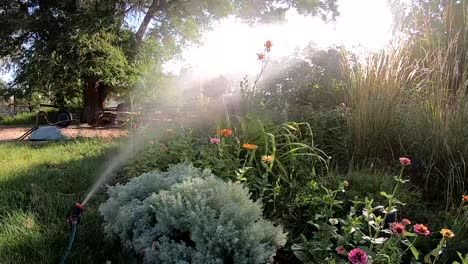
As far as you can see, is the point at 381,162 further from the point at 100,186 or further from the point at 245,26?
the point at 245,26

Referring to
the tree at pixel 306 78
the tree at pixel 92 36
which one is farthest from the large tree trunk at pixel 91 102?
the tree at pixel 306 78

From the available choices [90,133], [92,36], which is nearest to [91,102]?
[92,36]

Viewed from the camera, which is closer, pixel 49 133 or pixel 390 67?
pixel 390 67

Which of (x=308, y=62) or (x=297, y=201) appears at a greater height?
(x=308, y=62)

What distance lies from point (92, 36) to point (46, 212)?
34.3 feet

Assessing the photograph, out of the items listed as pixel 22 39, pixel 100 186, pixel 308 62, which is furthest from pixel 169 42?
pixel 100 186

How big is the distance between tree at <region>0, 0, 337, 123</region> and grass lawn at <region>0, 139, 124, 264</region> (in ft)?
27.0

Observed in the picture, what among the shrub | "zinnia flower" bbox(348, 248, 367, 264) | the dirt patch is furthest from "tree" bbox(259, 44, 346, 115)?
"zinnia flower" bbox(348, 248, 367, 264)

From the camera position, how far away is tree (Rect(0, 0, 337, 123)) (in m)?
11.6

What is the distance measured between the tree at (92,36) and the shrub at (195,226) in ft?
35.3

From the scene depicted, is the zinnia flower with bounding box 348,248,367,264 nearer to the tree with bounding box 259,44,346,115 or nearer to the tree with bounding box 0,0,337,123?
the tree with bounding box 259,44,346,115

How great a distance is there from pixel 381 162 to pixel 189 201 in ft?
5.89

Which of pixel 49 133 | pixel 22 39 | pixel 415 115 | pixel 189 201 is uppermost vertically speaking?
pixel 22 39

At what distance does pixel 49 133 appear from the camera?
24.3 ft
